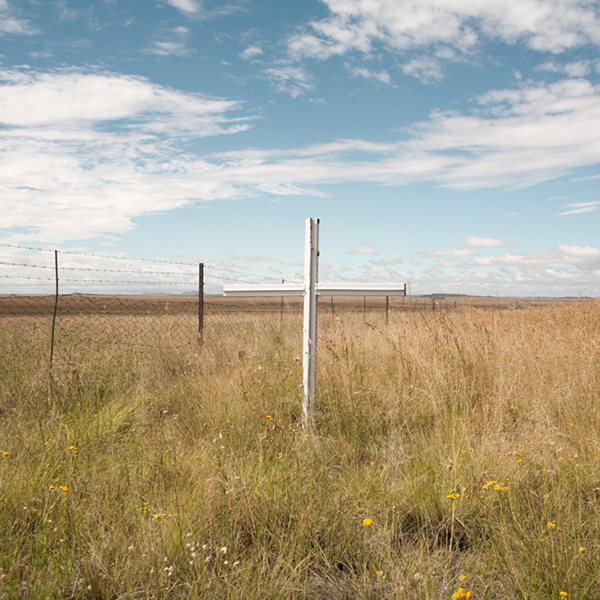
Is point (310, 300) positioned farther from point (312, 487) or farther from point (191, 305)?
point (191, 305)

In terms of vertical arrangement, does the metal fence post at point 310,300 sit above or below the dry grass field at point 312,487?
above

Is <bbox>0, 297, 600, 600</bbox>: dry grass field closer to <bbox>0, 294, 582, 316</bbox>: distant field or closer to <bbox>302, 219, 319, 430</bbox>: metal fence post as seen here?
<bbox>302, 219, 319, 430</bbox>: metal fence post

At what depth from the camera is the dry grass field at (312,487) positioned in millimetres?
2043

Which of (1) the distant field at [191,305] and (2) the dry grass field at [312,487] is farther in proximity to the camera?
(1) the distant field at [191,305]

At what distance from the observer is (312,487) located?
252 centimetres

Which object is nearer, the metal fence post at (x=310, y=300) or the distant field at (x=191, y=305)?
the metal fence post at (x=310, y=300)

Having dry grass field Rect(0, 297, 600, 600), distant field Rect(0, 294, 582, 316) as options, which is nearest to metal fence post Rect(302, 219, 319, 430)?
dry grass field Rect(0, 297, 600, 600)

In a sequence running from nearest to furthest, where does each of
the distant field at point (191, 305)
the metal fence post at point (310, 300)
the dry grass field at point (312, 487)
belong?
the dry grass field at point (312, 487)
the metal fence post at point (310, 300)
the distant field at point (191, 305)

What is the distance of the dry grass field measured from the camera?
2.04 m

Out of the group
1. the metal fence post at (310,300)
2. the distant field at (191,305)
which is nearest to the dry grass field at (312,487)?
the metal fence post at (310,300)

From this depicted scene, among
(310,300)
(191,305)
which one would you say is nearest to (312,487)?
(310,300)

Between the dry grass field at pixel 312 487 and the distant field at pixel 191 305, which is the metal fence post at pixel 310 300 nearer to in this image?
the dry grass field at pixel 312 487

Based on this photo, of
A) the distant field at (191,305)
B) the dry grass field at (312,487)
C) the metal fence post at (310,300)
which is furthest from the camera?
the distant field at (191,305)

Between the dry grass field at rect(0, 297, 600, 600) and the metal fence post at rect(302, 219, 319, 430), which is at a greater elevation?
the metal fence post at rect(302, 219, 319, 430)
